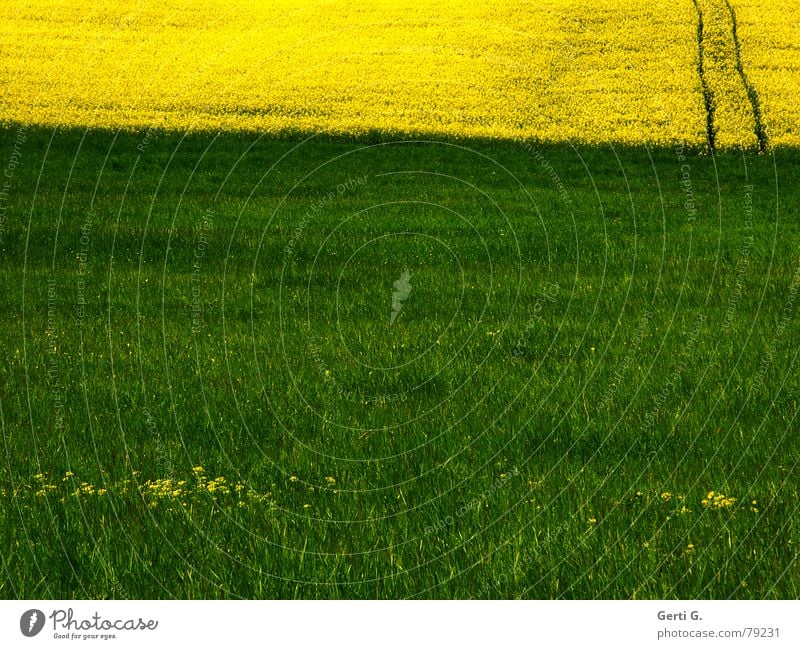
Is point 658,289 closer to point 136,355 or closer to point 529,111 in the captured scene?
point 136,355

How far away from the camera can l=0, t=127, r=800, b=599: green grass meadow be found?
13.9ft

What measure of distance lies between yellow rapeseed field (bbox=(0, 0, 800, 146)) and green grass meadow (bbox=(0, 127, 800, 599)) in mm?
13833

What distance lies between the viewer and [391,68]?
32.4 m

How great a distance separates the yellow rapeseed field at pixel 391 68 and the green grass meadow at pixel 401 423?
13833mm

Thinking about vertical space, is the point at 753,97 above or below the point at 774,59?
below

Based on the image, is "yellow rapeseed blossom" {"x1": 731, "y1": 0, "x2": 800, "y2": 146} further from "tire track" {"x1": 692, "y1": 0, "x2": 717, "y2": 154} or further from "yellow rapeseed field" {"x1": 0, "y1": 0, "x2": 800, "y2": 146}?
"tire track" {"x1": 692, "y1": 0, "x2": 717, "y2": 154}

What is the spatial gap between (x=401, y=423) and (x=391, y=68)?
2785cm

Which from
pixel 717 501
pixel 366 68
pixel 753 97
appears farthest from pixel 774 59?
pixel 717 501

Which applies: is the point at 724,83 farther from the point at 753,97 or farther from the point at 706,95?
the point at 706,95

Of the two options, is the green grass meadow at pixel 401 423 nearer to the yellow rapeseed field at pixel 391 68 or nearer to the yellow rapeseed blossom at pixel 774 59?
the yellow rapeseed field at pixel 391 68

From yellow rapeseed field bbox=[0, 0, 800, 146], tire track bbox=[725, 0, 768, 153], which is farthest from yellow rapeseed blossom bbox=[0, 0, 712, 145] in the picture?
tire track bbox=[725, 0, 768, 153]

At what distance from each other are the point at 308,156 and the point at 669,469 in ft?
69.8

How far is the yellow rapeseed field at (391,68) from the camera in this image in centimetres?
2772
